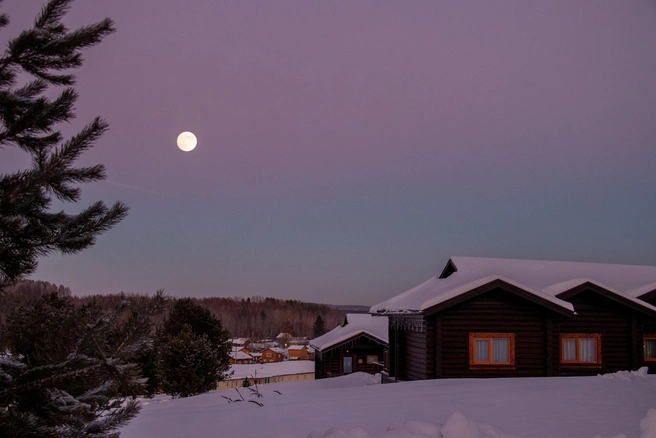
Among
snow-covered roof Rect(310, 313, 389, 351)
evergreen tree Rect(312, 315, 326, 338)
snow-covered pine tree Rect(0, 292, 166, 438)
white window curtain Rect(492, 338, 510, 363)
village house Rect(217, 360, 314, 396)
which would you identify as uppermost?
snow-covered pine tree Rect(0, 292, 166, 438)

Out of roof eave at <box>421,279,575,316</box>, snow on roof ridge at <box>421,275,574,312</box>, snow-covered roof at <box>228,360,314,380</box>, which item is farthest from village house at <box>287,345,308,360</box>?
snow on roof ridge at <box>421,275,574,312</box>

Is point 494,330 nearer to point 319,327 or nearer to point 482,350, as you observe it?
point 482,350

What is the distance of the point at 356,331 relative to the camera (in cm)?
3281

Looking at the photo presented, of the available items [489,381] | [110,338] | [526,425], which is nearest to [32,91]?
[110,338]

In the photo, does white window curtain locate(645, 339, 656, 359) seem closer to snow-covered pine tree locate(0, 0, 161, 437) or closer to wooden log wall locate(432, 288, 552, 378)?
wooden log wall locate(432, 288, 552, 378)

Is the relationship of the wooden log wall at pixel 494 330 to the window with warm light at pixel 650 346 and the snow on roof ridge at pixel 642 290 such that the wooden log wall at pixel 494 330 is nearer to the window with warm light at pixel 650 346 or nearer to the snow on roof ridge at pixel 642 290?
the snow on roof ridge at pixel 642 290

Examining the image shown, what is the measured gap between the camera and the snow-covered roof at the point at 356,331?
32562 millimetres

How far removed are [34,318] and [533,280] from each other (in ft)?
69.5

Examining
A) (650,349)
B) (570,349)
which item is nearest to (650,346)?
(650,349)

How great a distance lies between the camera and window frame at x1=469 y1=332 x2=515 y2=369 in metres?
18.3

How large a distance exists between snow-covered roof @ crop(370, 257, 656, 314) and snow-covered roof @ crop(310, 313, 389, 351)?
10.2m

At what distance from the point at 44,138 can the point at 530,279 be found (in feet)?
69.0

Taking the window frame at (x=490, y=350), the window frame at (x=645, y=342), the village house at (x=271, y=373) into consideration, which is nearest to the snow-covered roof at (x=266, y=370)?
the village house at (x=271, y=373)

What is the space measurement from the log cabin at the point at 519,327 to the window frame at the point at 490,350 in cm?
3
